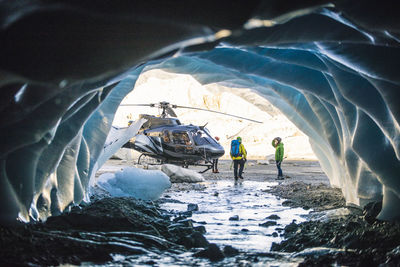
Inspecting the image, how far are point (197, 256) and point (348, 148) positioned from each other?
283 centimetres

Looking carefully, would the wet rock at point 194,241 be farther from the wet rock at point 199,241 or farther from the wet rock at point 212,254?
the wet rock at point 212,254

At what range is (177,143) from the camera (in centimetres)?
1501

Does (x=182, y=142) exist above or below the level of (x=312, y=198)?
above

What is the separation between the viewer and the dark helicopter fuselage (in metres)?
14.7

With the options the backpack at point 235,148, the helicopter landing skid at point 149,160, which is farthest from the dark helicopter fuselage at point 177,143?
the backpack at point 235,148

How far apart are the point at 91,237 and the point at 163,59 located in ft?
5.35

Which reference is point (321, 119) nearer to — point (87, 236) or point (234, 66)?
point (234, 66)

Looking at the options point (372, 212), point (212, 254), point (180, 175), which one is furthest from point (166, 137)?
point (212, 254)

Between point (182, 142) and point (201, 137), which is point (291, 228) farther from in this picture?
point (182, 142)

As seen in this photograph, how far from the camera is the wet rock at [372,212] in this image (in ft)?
12.9

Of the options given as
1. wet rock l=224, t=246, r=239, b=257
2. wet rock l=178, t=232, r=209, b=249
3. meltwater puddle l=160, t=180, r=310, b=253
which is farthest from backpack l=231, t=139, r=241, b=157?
wet rock l=224, t=246, r=239, b=257

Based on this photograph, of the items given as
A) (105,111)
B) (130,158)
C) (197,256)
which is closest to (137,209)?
(105,111)

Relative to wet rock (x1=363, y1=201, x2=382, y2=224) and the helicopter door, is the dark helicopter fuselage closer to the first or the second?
the helicopter door

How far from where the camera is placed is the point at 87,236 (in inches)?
129
